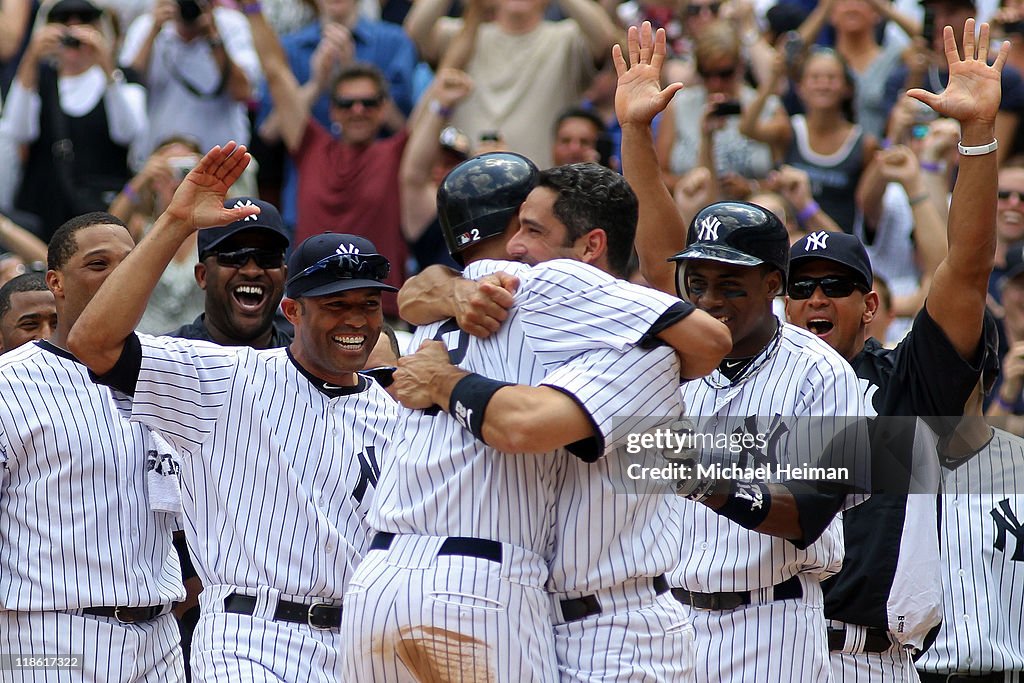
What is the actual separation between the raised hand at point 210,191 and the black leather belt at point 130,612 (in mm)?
1562

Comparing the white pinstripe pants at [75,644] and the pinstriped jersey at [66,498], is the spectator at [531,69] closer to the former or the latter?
the pinstriped jersey at [66,498]

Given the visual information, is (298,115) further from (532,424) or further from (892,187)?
(532,424)

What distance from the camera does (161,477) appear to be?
5492 mm

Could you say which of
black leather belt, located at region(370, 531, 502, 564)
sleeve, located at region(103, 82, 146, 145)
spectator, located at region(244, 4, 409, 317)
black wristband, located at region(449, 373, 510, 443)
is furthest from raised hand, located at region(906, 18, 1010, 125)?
sleeve, located at region(103, 82, 146, 145)

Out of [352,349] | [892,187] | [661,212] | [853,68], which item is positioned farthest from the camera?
[853,68]

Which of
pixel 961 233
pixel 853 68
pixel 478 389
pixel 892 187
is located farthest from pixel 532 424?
pixel 853 68

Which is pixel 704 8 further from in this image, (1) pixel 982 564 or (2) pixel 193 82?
(1) pixel 982 564

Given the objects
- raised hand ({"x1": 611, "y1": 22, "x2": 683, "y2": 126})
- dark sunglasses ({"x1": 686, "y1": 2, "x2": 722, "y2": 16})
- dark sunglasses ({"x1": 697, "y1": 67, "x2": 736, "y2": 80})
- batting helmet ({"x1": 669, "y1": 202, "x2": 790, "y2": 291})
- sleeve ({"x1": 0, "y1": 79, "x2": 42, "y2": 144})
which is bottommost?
batting helmet ({"x1": 669, "y1": 202, "x2": 790, "y2": 291})

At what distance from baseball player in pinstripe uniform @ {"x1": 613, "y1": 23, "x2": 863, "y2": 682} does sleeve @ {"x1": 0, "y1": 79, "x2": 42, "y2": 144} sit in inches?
264

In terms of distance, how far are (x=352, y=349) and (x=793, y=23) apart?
753cm

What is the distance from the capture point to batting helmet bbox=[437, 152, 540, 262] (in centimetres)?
448

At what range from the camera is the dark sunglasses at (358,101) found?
32.1 feet

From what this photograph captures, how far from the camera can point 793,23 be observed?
11.8 meters

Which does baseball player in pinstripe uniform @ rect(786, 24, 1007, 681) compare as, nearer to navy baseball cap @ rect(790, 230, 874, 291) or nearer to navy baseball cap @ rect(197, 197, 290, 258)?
navy baseball cap @ rect(790, 230, 874, 291)
